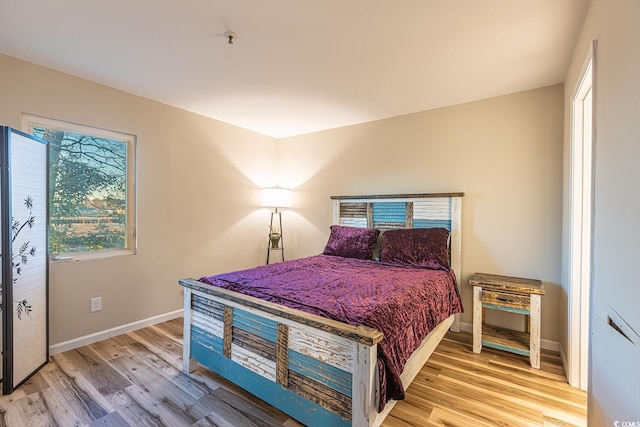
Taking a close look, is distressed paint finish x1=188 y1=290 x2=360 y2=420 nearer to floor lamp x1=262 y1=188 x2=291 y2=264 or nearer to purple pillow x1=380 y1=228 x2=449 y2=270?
purple pillow x1=380 y1=228 x2=449 y2=270

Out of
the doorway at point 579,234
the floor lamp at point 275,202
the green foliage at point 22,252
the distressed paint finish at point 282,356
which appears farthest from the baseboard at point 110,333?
the doorway at point 579,234

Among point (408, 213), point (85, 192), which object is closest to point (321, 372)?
point (408, 213)

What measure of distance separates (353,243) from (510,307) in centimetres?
159

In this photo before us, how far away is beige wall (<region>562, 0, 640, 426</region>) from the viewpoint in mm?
927

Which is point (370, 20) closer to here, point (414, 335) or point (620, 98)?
point (620, 98)

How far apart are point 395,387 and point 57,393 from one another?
2.20 metres

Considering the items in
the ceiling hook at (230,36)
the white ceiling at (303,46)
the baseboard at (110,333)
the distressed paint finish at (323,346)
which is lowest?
the baseboard at (110,333)

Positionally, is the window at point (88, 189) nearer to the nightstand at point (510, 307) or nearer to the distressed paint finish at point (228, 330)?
the distressed paint finish at point (228, 330)

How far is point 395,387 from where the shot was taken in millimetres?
1396

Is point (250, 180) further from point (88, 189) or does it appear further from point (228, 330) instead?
point (228, 330)

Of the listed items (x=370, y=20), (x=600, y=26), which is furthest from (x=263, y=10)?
(x=600, y=26)

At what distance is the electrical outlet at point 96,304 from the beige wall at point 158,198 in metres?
0.04

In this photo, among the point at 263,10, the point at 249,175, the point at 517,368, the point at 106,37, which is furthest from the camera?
the point at 249,175

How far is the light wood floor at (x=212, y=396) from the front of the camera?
169 cm
